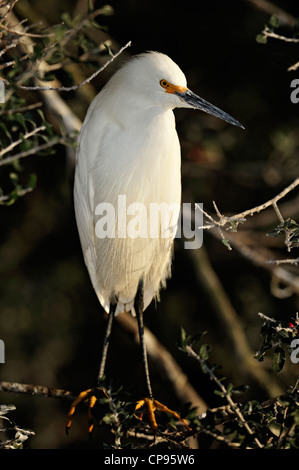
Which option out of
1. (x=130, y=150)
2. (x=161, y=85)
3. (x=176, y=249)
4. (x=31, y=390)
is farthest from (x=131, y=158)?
(x=176, y=249)

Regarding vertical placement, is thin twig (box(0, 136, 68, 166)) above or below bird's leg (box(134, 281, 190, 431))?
above

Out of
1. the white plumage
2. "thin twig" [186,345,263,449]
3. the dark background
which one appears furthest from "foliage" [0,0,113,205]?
the dark background

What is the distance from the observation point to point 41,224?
342 centimetres

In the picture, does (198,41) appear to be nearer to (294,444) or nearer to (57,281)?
(57,281)

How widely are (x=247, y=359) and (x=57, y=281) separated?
1126mm

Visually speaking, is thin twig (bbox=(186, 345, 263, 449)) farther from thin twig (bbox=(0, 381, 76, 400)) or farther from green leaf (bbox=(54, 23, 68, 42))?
green leaf (bbox=(54, 23, 68, 42))

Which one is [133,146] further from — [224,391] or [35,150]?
[224,391]

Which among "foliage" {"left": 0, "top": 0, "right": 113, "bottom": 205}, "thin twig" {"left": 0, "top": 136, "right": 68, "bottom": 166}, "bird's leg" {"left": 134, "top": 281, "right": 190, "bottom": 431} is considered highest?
"foliage" {"left": 0, "top": 0, "right": 113, "bottom": 205}

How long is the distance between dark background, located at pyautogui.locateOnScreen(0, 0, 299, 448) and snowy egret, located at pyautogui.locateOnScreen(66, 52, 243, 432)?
105 centimetres

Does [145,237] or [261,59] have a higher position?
[261,59]

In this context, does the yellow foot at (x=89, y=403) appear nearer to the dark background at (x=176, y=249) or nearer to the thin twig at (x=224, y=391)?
the thin twig at (x=224, y=391)

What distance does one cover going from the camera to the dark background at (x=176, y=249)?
3104mm

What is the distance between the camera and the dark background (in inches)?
122

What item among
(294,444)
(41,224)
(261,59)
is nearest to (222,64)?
(261,59)
